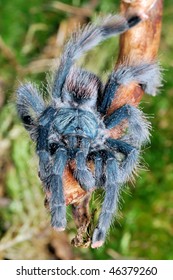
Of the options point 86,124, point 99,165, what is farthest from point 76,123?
point 99,165

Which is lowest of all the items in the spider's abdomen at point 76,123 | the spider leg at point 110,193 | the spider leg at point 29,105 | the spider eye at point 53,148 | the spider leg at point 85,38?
the spider leg at point 110,193

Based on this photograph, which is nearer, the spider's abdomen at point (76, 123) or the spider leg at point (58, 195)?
the spider leg at point (58, 195)

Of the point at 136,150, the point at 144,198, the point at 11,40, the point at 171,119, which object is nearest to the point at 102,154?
the point at 136,150

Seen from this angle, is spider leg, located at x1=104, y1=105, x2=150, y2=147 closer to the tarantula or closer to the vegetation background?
the tarantula

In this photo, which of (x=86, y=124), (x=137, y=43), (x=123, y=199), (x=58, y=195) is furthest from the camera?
(x=123, y=199)

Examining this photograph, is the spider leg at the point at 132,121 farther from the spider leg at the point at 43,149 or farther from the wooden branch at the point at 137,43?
the spider leg at the point at 43,149

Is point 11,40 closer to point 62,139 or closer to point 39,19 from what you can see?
point 39,19

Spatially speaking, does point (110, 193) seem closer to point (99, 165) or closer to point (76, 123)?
point (99, 165)

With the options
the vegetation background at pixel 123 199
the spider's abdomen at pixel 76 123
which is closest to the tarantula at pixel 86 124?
the spider's abdomen at pixel 76 123
